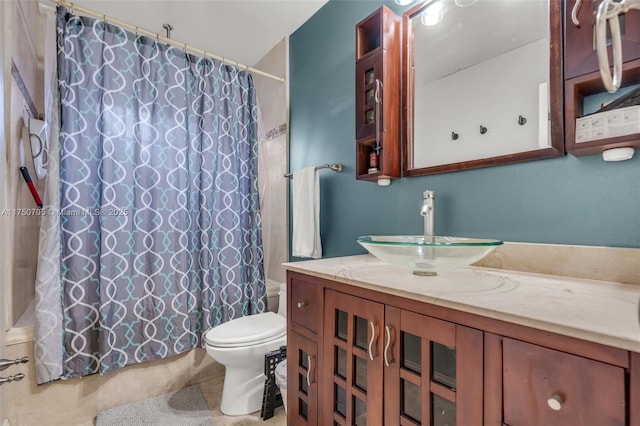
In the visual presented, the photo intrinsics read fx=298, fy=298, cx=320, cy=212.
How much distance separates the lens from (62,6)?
153cm

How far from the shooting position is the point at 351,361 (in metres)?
0.95

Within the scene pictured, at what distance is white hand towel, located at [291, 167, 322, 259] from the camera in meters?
1.83

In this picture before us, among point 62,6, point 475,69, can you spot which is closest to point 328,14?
point 475,69

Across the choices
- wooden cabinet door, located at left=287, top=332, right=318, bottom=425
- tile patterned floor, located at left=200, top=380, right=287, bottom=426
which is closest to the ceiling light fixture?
wooden cabinet door, located at left=287, top=332, right=318, bottom=425

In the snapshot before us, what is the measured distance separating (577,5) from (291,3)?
5.23ft

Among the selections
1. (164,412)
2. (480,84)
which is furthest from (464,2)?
(164,412)

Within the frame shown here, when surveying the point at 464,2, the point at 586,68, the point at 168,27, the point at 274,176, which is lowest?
the point at 274,176

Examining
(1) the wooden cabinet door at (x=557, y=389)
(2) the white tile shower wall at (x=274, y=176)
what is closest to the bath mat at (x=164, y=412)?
(2) the white tile shower wall at (x=274, y=176)

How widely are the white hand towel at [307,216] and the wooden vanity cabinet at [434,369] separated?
613 millimetres

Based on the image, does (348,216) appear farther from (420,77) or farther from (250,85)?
(250,85)

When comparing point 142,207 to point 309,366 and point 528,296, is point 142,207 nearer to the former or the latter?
point 309,366

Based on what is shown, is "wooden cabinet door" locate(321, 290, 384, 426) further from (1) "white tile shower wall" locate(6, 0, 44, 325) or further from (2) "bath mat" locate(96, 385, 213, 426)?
(1) "white tile shower wall" locate(6, 0, 44, 325)

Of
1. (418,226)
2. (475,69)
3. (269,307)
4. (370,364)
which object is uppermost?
(475,69)

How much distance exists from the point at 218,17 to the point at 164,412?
247 centimetres
